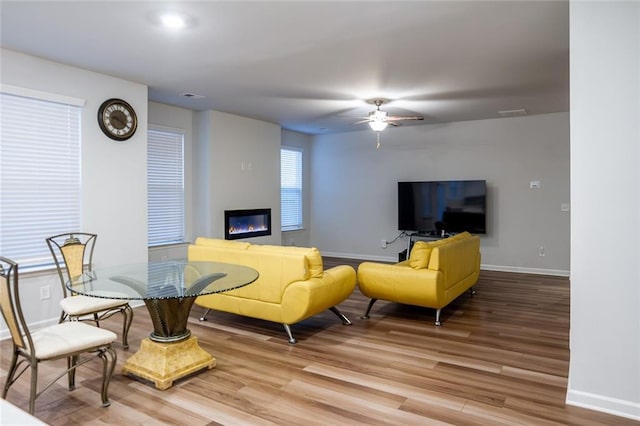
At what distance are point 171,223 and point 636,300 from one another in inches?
221

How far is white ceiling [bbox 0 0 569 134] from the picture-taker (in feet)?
9.96

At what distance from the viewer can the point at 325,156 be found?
29.7 ft

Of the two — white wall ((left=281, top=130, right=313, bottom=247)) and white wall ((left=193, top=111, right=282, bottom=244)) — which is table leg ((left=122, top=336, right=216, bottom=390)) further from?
white wall ((left=281, top=130, right=313, bottom=247))

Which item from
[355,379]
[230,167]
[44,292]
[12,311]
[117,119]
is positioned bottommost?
[355,379]

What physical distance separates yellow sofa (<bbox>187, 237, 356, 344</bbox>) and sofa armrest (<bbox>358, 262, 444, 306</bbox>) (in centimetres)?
36

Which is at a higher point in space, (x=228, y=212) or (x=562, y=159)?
(x=562, y=159)

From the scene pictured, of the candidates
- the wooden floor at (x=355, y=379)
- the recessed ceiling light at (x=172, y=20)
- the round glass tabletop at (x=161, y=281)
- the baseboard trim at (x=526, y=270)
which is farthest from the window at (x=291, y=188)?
the recessed ceiling light at (x=172, y=20)

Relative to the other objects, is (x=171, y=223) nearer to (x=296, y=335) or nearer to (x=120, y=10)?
(x=296, y=335)

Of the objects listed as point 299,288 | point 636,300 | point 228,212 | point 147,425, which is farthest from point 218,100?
point 636,300

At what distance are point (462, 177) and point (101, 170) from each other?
571cm

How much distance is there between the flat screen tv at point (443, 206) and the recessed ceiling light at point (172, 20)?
542 centimetres

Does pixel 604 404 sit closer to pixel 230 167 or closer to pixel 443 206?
pixel 443 206

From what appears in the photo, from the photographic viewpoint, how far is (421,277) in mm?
4184

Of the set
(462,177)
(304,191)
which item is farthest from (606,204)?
(304,191)
